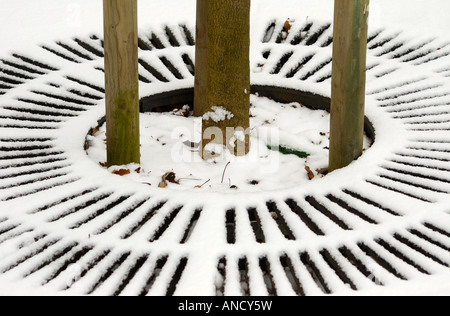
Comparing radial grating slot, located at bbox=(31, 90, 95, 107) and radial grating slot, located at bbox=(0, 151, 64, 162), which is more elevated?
radial grating slot, located at bbox=(31, 90, 95, 107)

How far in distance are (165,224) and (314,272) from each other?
0.58 meters

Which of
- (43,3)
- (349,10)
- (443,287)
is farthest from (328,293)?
(43,3)

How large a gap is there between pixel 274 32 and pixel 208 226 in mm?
2112

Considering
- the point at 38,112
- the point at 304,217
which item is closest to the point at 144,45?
the point at 38,112

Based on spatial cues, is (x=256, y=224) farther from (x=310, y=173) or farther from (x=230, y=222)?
(x=310, y=173)

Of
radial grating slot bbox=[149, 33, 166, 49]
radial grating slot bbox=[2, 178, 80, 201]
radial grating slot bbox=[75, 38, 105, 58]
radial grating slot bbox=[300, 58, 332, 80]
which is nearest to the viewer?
radial grating slot bbox=[2, 178, 80, 201]

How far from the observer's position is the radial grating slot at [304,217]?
8.23 feet

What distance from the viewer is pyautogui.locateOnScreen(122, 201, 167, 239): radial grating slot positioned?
2.49 metres

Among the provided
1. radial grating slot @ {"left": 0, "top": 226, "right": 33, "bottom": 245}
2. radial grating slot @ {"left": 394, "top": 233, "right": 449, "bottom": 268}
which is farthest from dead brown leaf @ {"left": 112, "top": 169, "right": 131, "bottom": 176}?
radial grating slot @ {"left": 394, "top": 233, "right": 449, "bottom": 268}

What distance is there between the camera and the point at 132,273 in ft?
7.43

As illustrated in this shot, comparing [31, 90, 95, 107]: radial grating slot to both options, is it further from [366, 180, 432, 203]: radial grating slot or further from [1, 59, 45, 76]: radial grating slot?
[366, 180, 432, 203]: radial grating slot

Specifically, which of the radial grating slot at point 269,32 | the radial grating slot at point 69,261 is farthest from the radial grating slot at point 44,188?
the radial grating slot at point 269,32

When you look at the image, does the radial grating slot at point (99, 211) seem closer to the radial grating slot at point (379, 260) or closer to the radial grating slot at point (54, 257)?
the radial grating slot at point (54, 257)

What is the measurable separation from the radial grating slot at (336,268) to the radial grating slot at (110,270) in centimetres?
63
